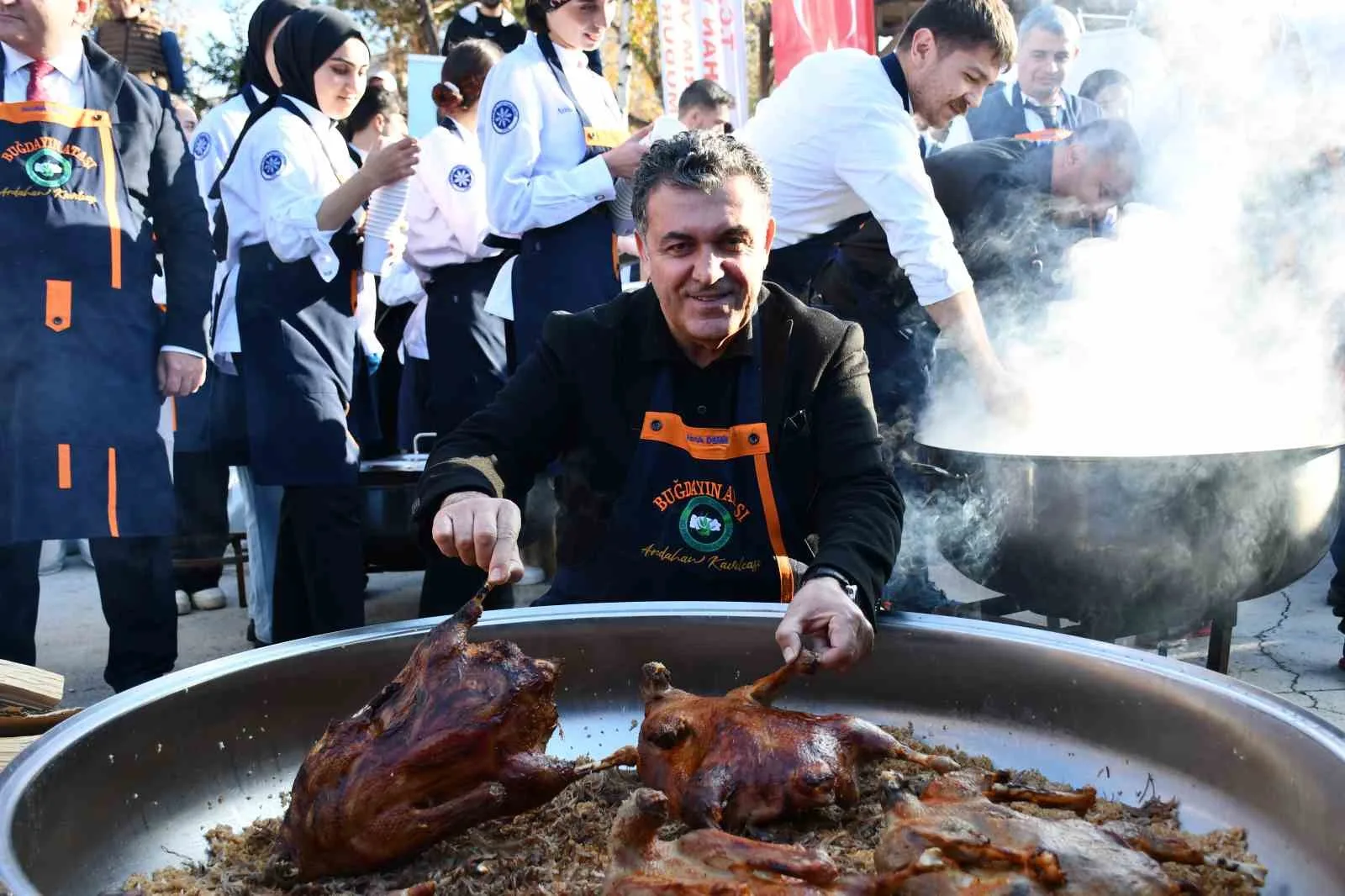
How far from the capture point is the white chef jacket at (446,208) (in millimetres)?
4805

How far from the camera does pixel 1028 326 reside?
14.7 ft

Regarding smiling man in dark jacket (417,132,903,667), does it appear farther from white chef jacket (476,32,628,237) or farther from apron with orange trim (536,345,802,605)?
white chef jacket (476,32,628,237)

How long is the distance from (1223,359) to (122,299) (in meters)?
3.87

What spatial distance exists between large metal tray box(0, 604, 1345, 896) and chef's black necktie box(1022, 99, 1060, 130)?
15.9ft

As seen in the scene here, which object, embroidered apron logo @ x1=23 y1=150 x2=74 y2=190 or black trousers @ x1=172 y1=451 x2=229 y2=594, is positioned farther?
black trousers @ x1=172 y1=451 x2=229 y2=594

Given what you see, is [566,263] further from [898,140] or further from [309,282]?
[898,140]

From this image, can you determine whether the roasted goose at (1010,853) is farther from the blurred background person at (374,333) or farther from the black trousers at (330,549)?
the blurred background person at (374,333)

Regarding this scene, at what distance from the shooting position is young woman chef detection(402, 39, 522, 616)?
470 cm

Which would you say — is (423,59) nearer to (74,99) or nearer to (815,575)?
(74,99)

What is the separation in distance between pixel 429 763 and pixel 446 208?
3.72 m

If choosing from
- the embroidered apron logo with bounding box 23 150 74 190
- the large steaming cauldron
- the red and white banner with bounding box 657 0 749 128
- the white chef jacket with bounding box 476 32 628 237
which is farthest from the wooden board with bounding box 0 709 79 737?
the red and white banner with bounding box 657 0 749 128

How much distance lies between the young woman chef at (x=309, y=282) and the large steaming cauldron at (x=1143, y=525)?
2.30 metres

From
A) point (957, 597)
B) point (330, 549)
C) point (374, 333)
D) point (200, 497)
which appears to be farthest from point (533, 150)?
point (957, 597)

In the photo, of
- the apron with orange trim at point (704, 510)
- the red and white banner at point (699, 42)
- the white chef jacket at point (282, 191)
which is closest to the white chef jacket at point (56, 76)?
the white chef jacket at point (282, 191)
